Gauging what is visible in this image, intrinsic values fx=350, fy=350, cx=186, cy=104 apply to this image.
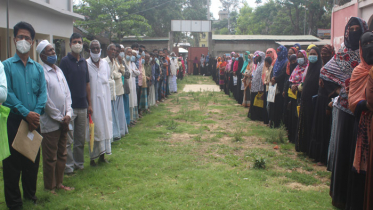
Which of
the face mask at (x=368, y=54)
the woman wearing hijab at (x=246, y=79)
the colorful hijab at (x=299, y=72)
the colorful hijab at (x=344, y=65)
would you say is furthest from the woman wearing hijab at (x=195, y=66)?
the face mask at (x=368, y=54)

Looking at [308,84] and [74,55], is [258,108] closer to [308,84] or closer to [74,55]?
[308,84]

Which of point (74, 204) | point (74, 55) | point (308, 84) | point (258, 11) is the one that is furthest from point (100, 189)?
point (258, 11)

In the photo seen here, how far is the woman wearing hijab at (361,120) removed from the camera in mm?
3391

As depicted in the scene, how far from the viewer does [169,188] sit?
4.55 metres

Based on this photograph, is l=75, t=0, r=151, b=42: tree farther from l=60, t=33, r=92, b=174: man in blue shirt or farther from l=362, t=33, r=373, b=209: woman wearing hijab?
l=362, t=33, r=373, b=209: woman wearing hijab

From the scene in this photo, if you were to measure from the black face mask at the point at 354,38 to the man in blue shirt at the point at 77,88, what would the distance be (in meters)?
3.54

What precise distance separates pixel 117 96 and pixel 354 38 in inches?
194

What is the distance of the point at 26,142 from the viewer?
3672 millimetres

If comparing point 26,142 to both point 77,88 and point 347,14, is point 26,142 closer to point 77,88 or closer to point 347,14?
point 77,88

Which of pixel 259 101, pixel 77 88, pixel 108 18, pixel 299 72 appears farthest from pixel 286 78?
pixel 108 18

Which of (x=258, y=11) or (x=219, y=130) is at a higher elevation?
(x=258, y=11)

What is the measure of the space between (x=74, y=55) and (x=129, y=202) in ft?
7.31

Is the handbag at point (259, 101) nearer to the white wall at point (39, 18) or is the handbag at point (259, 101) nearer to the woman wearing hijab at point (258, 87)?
the woman wearing hijab at point (258, 87)

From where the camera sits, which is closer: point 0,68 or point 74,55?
point 0,68
